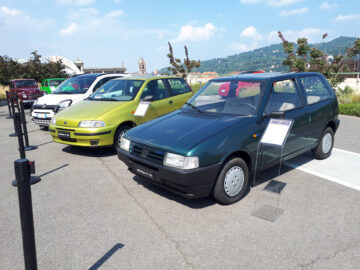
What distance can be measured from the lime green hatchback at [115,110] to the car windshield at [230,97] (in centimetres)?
149

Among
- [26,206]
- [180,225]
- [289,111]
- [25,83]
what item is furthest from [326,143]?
[25,83]

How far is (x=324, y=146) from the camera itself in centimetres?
566

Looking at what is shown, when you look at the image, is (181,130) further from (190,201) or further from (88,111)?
(88,111)

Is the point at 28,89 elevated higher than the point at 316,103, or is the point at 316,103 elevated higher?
the point at 28,89

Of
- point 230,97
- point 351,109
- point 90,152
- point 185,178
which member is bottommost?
point 90,152

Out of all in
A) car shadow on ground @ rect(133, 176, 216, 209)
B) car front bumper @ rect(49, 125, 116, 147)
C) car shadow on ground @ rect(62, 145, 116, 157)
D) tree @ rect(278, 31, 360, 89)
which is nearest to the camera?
car shadow on ground @ rect(133, 176, 216, 209)

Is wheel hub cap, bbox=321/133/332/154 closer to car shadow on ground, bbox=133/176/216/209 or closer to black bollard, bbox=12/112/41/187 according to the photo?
car shadow on ground, bbox=133/176/216/209

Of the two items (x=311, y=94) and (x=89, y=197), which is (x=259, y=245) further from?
(x=311, y=94)

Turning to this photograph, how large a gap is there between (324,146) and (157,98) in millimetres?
3907

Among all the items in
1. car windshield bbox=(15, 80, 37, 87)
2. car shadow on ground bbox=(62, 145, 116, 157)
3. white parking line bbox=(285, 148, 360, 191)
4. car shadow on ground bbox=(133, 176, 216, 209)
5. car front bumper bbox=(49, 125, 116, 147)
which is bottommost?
white parking line bbox=(285, 148, 360, 191)

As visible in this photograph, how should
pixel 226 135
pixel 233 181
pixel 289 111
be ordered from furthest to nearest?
pixel 289 111
pixel 233 181
pixel 226 135

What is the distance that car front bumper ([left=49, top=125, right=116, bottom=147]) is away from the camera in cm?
Result: 587

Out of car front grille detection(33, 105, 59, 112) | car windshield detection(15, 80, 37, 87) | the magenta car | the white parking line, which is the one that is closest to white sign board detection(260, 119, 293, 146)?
the white parking line

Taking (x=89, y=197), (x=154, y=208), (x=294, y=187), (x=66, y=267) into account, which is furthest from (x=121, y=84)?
(x=66, y=267)
